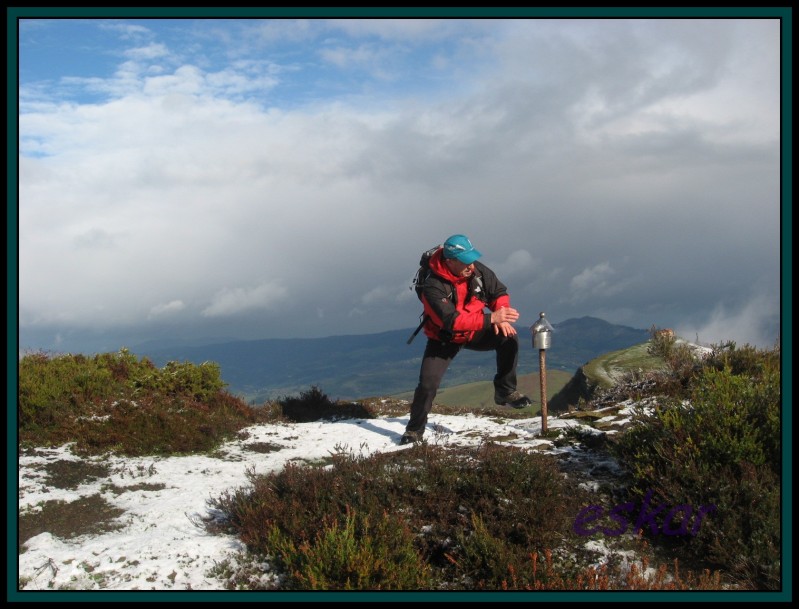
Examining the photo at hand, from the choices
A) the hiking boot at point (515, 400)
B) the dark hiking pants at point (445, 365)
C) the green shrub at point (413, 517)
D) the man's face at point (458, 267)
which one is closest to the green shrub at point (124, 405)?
the dark hiking pants at point (445, 365)

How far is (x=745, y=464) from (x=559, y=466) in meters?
2.04

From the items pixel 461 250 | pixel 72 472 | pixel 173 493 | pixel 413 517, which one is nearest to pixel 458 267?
pixel 461 250

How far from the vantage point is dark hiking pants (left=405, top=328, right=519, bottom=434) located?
9.16 metres

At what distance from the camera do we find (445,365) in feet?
30.6

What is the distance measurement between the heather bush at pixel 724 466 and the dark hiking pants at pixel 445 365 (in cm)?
299

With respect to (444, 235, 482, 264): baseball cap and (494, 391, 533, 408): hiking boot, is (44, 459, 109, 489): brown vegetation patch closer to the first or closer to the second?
(444, 235, 482, 264): baseball cap

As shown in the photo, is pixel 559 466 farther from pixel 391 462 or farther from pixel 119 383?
pixel 119 383

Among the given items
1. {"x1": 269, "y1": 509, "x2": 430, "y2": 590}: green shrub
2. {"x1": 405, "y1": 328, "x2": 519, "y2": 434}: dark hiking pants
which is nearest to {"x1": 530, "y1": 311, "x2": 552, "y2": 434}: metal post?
{"x1": 405, "y1": 328, "x2": 519, "y2": 434}: dark hiking pants

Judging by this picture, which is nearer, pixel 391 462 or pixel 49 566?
pixel 49 566

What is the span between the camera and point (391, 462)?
22.6 feet

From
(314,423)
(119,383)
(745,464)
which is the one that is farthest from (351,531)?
(119,383)

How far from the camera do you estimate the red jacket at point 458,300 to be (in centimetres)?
859

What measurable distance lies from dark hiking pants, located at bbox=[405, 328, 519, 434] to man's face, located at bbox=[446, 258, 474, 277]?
3.63ft
